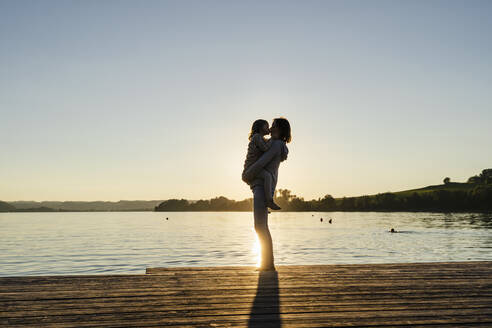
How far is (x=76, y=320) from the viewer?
481 centimetres

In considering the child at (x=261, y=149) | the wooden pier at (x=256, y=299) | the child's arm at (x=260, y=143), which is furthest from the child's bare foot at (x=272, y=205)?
the wooden pier at (x=256, y=299)

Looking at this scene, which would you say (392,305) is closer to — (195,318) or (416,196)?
(195,318)

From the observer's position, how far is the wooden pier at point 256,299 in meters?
4.84

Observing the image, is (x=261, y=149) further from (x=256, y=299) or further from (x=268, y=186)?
(x=256, y=299)

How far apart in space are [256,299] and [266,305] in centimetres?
36

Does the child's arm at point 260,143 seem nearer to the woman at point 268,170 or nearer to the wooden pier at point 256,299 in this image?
the woman at point 268,170

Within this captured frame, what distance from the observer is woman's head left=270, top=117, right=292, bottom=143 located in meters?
8.91

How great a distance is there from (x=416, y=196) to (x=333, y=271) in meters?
197

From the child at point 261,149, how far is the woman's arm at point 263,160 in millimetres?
88

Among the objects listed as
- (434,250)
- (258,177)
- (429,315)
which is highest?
(258,177)

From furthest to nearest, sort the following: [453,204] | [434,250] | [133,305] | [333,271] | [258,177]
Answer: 1. [453,204]
2. [434,250]
3. [258,177]
4. [333,271]
5. [133,305]

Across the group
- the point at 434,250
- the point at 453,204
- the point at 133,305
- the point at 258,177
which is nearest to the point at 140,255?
the point at 434,250

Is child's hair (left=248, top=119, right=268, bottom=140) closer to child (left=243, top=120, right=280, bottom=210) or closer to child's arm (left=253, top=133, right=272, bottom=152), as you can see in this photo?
child (left=243, top=120, right=280, bottom=210)

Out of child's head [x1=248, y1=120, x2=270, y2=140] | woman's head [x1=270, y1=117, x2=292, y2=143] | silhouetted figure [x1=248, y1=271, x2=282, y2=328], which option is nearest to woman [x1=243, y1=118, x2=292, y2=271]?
woman's head [x1=270, y1=117, x2=292, y2=143]
